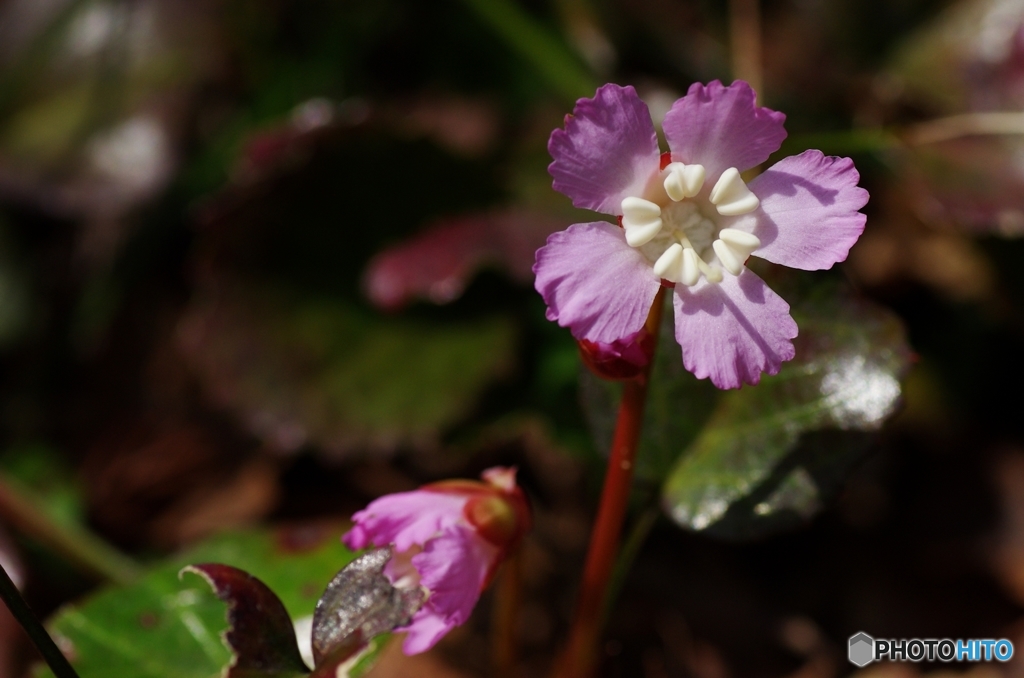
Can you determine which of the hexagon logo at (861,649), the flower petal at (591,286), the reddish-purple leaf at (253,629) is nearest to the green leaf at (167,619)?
the reddish-purple leaf at (253,629)

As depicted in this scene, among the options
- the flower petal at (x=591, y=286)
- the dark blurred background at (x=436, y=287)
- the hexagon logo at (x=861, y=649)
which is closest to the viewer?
the flower petal at (x=591, y=286)

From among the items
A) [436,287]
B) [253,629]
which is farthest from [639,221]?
[436,287]

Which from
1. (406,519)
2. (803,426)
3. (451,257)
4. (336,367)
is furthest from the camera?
(336,367)

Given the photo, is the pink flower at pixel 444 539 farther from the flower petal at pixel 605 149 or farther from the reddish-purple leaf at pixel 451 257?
the reddish-purple leaf at pixel 451 257

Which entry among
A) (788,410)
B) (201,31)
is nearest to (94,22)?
(201,31)

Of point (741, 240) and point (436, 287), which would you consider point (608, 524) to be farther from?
point (436, 287)

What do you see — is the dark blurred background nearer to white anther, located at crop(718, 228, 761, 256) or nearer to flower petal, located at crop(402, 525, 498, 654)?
flower petal, located at crop(402, 525, 498, 654)

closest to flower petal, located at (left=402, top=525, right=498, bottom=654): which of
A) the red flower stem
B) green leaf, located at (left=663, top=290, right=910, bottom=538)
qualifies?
the red flower stem
